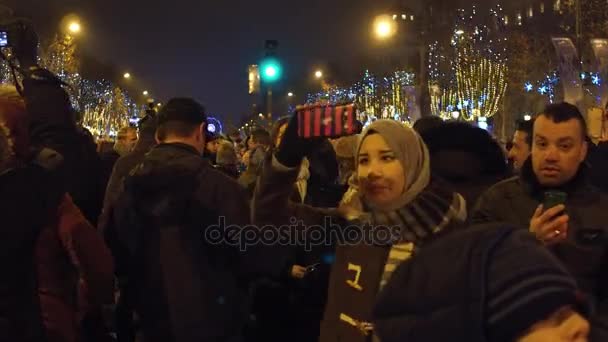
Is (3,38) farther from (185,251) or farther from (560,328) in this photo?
(560,328)

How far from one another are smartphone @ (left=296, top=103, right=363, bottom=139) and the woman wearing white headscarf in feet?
0.28

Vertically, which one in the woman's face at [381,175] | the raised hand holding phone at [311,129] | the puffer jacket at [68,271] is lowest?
the puffer jacket at [68,271]

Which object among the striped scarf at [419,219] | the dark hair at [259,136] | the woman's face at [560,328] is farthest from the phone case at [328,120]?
the dark hair at [259,136]

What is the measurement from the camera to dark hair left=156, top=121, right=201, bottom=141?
177 inches

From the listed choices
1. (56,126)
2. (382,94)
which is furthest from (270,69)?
(382,94)

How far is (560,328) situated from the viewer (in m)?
1.61

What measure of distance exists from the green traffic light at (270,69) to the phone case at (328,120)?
984 centimetres

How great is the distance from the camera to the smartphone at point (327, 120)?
3.49m

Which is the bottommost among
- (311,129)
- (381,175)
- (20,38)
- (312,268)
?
(312,268)

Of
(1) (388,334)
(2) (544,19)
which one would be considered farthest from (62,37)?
(1) (388,334)

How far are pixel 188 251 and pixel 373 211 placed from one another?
1.14 m

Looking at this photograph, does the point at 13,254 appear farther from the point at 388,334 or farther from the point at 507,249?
the point at 507,249

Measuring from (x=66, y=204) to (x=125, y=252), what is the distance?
0.75 meters

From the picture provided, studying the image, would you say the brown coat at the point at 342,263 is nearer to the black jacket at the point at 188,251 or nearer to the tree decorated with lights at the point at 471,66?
the black jacket at the point at 188,251
